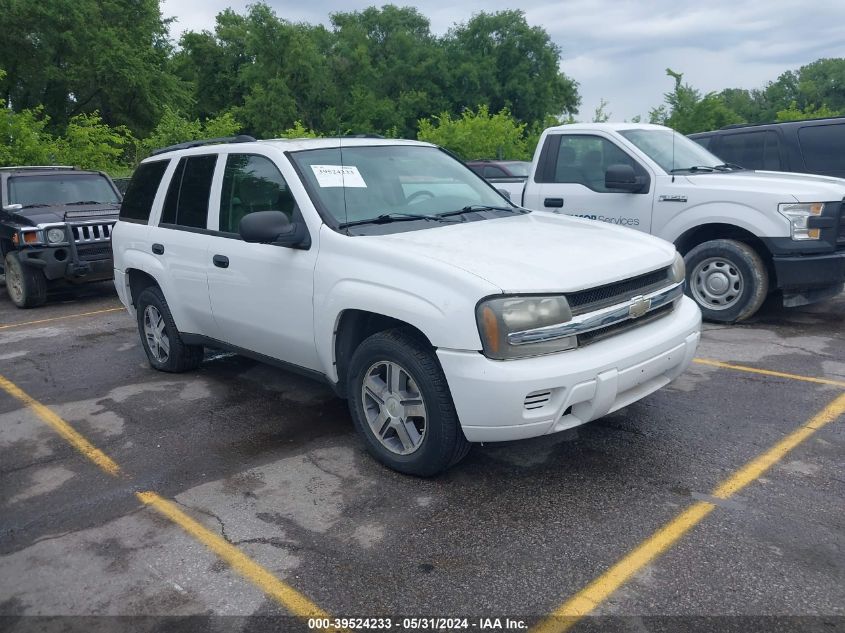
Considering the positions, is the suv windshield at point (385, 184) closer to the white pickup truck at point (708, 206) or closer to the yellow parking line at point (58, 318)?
the white pickup truck at point (708, 206)

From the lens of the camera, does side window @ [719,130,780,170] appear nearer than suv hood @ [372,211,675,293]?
No

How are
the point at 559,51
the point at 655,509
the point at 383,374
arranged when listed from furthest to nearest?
the point at 559,51, the point at 383,374, the point at 655,509

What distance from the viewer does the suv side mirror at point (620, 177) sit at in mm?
6996

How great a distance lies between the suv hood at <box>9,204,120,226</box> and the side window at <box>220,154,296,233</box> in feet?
18.4

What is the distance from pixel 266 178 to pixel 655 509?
117 inches

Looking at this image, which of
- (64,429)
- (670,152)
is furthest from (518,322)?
(670,152)

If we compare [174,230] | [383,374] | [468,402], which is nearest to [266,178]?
[174,230]

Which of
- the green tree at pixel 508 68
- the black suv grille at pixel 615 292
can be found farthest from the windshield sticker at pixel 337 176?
the green tree at pixel 508 68

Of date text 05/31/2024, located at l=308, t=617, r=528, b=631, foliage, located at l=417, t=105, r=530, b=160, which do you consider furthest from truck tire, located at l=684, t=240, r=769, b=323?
foliage, located at l=417, t=105, r=530, b=160

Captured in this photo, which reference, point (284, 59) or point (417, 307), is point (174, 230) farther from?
point (284, 59)

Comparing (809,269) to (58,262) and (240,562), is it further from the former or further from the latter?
(58,262)

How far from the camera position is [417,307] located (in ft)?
11.7

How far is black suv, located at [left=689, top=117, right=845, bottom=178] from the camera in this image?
27.9 feet

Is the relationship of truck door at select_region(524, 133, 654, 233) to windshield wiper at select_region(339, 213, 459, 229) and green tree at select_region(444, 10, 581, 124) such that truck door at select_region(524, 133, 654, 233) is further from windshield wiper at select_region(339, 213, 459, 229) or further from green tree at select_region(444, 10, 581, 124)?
green tree at select_region(444, 10, 581, 124)
